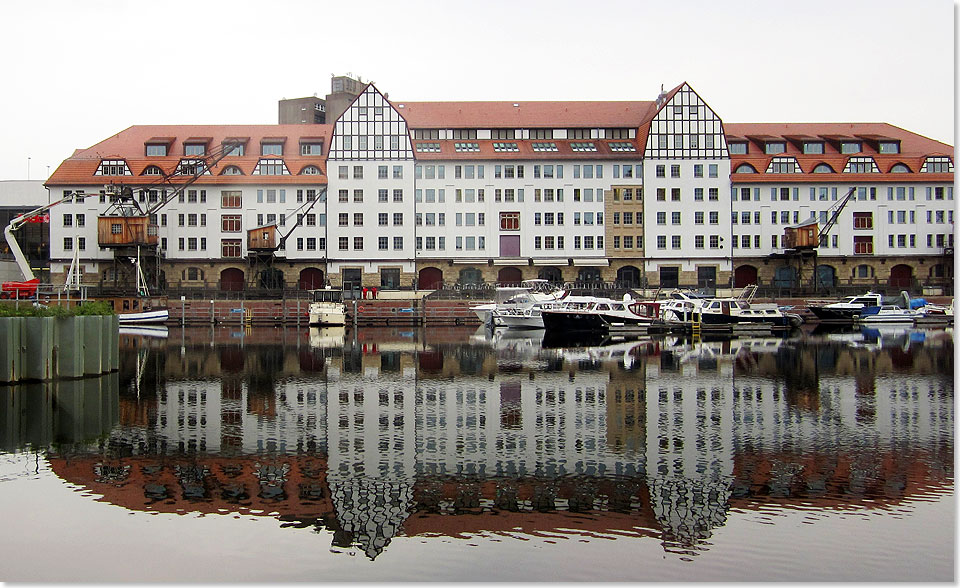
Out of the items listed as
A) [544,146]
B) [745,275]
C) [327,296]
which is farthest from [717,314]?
[327,296]

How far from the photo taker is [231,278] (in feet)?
278

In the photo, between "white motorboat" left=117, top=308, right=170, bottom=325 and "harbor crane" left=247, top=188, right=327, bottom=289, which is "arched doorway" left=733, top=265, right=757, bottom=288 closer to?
"harbor crane" left=247, top=188, right=327, bottom=289

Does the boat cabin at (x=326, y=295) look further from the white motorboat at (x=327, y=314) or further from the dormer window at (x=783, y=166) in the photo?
the dormer window at (x=783, y=166)

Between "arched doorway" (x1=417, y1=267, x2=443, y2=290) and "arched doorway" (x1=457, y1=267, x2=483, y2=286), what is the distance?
1.95 meters

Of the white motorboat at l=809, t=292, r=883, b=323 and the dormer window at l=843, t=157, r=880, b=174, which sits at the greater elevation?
the dormer window at l=843, t=157, r=880, b=174

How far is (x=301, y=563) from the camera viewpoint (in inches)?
472

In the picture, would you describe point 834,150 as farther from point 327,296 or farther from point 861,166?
point 327,296

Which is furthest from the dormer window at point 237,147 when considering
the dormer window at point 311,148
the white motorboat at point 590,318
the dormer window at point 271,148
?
the white motorboat at point 590,318

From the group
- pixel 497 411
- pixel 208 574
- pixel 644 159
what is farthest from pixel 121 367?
pixel 644 159

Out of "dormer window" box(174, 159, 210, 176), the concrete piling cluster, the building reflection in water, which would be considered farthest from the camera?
"dormer window" box(174, 159, 210, 176)

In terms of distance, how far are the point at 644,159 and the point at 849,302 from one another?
22834 mm

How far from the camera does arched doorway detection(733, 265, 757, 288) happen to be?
283ft

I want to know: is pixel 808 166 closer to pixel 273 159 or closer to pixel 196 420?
pixel 273 159

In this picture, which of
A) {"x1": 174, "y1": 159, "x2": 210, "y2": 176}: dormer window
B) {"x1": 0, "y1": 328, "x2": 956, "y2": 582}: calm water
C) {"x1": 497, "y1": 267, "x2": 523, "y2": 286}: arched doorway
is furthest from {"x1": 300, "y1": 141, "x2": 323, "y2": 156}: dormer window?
{"x1": 0, "y1": 328, "x2": 956, "y2": 582}: calm water
